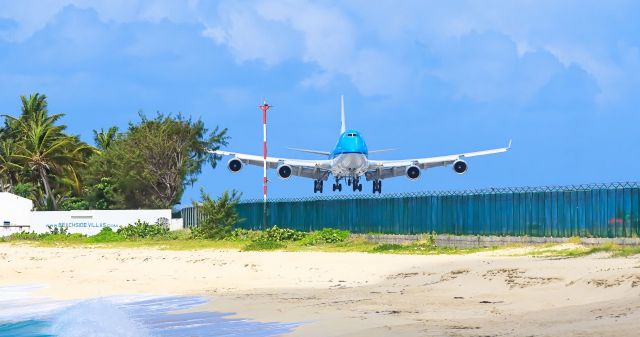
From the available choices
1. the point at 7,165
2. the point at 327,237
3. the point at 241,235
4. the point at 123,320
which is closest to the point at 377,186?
the point at 241,235

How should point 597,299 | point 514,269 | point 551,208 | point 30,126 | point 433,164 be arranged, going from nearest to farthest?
point 597,299, point 514,269, point 551,208, point 433,164, point 30,126

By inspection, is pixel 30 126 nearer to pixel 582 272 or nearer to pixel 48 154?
pixel 48 154

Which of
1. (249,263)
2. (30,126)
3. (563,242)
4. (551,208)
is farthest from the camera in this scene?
(30,126)

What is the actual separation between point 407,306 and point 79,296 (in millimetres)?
9822

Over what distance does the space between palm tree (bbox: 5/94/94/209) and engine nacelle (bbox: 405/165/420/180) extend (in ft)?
103

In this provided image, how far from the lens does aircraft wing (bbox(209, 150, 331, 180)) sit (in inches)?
2479

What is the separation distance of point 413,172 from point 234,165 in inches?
456

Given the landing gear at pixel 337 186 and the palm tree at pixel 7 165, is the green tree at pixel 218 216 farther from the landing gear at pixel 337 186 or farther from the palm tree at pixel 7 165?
the palm tree at pixel 7 165

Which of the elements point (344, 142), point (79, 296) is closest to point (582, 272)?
point (79, 296)

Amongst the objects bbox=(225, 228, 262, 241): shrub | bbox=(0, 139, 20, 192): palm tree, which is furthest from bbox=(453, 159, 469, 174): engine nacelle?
bbox=(0, 139, 20, 192): palm tree

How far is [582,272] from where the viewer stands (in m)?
17.9

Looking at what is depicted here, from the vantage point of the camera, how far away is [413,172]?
206ft

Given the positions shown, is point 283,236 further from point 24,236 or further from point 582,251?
point 24,236

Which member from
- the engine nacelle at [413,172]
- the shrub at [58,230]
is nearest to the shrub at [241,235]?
the engine nacelle at [413,172]
